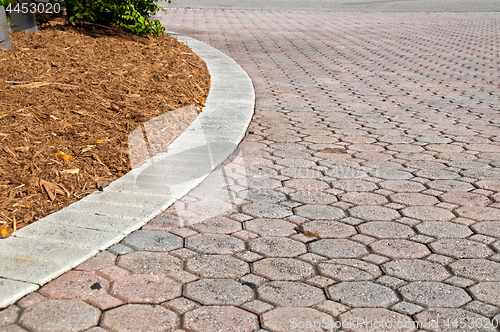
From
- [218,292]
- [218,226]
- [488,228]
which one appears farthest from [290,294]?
[488,228]

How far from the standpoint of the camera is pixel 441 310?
233 centimetres

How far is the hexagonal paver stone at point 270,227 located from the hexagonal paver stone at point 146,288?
0.77 metres

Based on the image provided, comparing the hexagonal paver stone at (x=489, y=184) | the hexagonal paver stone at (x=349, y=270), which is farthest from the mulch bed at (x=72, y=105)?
the hexagonal paver stone at (x=489, y=184)

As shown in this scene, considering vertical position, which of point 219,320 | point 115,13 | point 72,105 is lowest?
point 219,320

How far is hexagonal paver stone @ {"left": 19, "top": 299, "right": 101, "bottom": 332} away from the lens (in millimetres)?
2129

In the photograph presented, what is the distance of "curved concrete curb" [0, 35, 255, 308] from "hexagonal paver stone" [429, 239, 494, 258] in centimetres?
181

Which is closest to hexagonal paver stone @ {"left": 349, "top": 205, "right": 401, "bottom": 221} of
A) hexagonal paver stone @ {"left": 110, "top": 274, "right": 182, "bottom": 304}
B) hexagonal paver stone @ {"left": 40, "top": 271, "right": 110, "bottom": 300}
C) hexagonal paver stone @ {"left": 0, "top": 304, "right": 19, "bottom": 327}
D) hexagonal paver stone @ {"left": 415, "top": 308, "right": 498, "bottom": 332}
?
hexagonal paver stone @ {"left": 415, "top": 308, "right": 498, "bottom": 332}

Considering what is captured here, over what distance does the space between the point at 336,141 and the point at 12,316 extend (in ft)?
11.5

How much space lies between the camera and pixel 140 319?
2.21m

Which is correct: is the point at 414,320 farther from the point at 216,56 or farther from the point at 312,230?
the point at 216,56

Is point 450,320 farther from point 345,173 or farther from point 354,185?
point 345,173

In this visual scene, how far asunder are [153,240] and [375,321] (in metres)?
1.40

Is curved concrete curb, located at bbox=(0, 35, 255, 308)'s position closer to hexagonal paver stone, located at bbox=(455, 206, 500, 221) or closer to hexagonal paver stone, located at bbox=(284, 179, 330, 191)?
hexagonal paver stone, located at bbox=(284, 179, 330, 191)

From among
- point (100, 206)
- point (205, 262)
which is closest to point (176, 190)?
point (100, 206)
